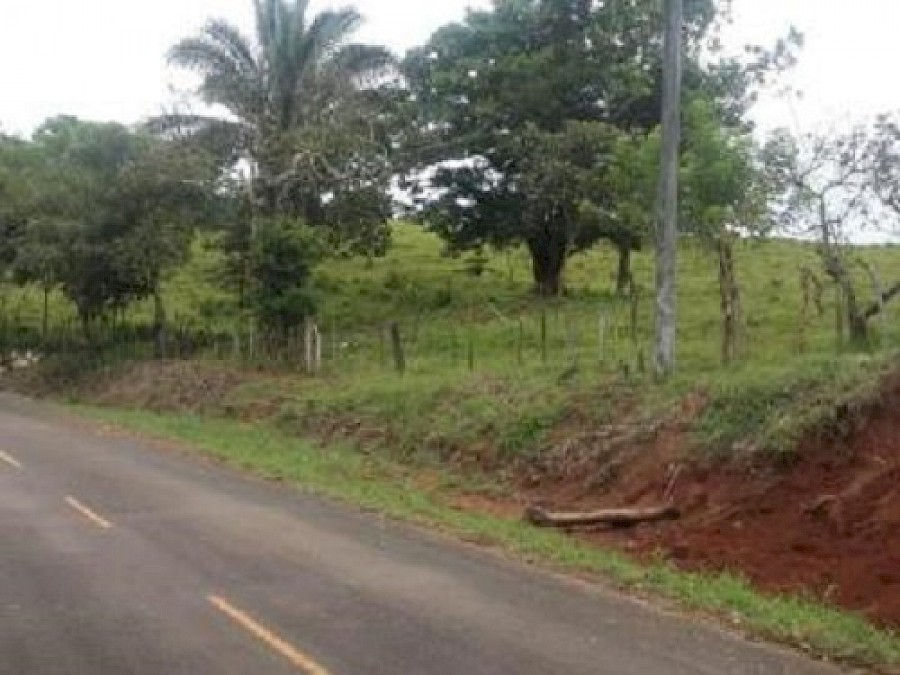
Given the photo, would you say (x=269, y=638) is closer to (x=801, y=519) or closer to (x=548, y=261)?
(x=801, y=519)

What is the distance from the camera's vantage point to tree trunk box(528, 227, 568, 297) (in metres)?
46.2

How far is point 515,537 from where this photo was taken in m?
16.3

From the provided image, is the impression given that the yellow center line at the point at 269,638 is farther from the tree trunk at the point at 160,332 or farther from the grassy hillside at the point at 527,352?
the tree trunk at the point at 160,332

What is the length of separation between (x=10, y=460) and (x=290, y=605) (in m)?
12.3

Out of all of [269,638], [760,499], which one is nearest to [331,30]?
[760,499]

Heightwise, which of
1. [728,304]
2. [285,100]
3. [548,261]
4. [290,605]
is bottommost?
[290,605]

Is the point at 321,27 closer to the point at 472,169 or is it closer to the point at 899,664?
the point at 472,169

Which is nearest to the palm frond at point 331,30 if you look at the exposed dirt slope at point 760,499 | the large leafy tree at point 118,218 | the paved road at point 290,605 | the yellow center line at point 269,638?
the large leafy tree at point 118,218

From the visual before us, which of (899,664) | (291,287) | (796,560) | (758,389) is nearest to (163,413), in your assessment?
(291,287)

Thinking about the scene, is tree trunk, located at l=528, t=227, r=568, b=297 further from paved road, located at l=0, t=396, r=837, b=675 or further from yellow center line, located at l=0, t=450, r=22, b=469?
paved road, located at l=0, t=396, r=837, b=675

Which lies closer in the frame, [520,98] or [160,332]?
[160,332]

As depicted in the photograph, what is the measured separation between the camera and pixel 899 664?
34.3 feet

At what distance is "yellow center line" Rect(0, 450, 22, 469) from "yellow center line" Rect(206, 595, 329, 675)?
1090 cm

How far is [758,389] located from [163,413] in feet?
61.3
